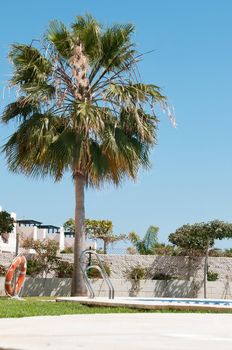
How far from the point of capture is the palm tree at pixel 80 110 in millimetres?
18938

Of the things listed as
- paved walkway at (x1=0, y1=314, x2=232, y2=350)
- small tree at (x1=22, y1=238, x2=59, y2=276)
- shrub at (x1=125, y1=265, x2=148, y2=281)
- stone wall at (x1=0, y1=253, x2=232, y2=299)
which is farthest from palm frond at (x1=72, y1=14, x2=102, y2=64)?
paved walkway at (x1=0, y1=314, x2=232, y2=350)

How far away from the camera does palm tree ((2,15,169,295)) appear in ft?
62.1

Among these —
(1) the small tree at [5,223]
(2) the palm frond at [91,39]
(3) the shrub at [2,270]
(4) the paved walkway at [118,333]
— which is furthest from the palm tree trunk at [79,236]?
(4) the paved walkway at [118,333]

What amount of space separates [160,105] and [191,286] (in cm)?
829

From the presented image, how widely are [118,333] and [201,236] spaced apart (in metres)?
17.3

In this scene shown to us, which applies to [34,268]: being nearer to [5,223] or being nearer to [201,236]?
[5,223]

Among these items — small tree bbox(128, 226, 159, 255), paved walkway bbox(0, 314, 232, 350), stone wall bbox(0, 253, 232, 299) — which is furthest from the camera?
small tree bbox(128, 226, 159, 255)

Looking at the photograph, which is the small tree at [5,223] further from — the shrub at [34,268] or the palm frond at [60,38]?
the palm frond at [60,38]

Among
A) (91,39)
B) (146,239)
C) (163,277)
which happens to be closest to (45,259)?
(163,277)

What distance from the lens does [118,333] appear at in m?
8.03

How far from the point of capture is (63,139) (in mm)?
18828

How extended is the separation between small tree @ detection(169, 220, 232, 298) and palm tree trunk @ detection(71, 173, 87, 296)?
21.7 feet

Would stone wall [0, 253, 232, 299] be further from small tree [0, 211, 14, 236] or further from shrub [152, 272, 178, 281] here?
small tree [0, 211, 14, 236]

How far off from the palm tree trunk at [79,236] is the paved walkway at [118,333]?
8.29 m
